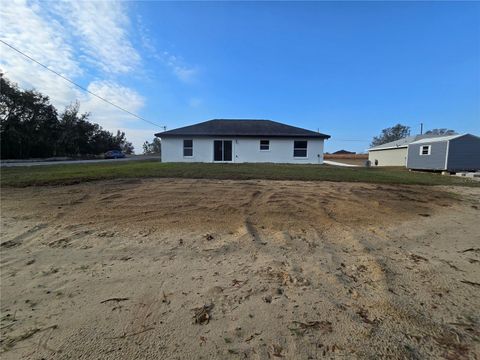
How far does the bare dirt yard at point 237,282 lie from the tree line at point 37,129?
32.8 metres

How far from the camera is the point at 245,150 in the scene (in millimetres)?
21484

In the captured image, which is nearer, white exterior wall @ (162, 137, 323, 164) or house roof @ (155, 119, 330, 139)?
house roof @ (155, 119, 330, 139)

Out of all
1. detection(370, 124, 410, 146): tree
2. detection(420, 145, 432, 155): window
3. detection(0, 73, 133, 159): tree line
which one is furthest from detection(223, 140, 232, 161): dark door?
detection(370, 124, 410, 146): tree

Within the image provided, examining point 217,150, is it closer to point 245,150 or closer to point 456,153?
point 245,150

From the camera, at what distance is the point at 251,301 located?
2670mm

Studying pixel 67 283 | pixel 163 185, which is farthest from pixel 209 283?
pixel 163 185

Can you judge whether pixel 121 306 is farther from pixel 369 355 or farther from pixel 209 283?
pixel 369 355

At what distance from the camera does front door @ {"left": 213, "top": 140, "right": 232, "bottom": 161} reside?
2147cm

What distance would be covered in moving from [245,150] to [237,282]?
61.7 ft

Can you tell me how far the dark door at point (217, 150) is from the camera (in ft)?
70.3

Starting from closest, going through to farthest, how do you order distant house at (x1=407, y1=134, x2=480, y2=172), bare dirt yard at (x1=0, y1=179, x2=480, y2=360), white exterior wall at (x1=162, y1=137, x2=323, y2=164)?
bare dirt yard at (x1=0, y1=179, x2=480, y2=360), distant house at (x1=407, y1=134, x2=480, y2=172), white exterior wall at (x1=162, y1=137, x2=323, y2=164)

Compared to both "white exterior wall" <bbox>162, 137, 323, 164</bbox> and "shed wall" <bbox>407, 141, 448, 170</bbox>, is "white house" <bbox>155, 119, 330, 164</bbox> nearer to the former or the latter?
"white exterior wall" <bbox>162, 137, 323, 164</bbox>

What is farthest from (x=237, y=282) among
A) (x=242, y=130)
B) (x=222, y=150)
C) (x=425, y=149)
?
(x=425, y=149)

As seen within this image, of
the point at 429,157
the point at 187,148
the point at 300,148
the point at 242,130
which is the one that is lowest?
the point at 429,157
